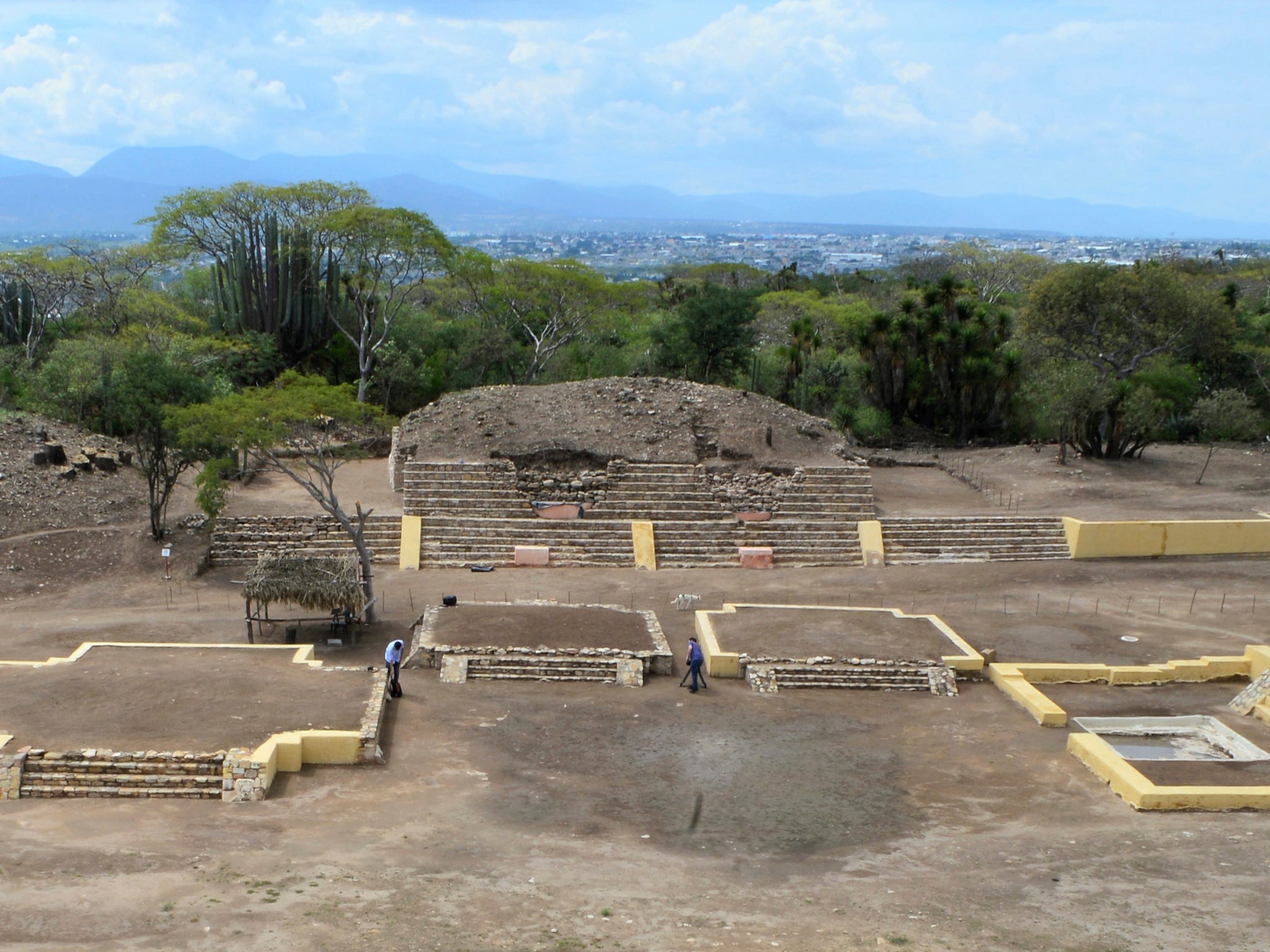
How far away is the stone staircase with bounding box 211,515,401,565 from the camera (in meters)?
23.2

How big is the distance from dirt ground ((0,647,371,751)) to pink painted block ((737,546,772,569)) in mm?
10422

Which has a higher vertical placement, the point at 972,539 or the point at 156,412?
the point at 156,412

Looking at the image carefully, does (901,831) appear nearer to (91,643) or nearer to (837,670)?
(837,670)

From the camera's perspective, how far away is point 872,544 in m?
24.9

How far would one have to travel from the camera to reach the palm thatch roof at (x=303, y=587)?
1831cm

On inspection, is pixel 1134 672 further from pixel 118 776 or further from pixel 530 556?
pixel 118 776

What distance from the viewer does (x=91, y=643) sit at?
1669 centimetres

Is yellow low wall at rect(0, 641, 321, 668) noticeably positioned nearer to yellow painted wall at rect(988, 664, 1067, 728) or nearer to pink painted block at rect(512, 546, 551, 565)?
pink painted block at rect(512, 546, 551, 565)

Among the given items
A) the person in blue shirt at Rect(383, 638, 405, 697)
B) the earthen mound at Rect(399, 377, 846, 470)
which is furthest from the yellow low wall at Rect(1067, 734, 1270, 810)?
the earthen mound at Rect(399, 377, 846, 470)

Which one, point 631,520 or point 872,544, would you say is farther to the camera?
point 631,520

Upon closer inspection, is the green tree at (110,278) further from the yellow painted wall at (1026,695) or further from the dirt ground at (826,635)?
the yellow painted wall at (1026,695)

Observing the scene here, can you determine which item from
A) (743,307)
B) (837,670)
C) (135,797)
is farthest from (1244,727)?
(743,307)

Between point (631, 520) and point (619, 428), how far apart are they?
3.99 meters

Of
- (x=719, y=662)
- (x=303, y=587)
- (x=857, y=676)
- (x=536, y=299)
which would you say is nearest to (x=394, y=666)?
(x=303, y=587)
